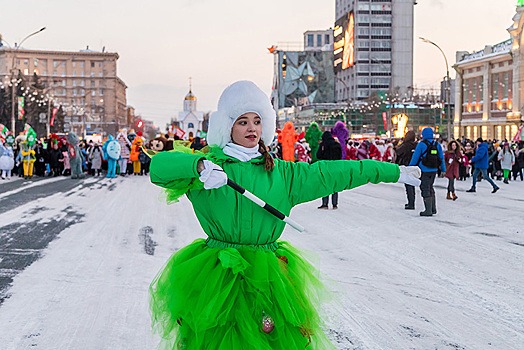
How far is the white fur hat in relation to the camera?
11.2ft

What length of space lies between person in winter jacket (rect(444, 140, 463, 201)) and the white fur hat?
549 inches

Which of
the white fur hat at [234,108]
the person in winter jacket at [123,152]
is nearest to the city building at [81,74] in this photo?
the person in winter jacket at [123,152]

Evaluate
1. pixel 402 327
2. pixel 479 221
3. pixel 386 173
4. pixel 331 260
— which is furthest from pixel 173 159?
pixel 479 221

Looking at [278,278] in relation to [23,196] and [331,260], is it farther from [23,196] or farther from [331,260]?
[23,196]

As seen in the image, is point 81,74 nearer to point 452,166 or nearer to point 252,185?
point 452,166

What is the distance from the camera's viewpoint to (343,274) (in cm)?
752

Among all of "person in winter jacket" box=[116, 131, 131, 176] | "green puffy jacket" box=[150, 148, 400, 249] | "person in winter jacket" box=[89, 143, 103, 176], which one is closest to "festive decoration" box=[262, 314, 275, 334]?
"green puffy jacket" box=[150, 148, 400, 249]

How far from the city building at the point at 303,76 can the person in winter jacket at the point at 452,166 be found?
492 feet

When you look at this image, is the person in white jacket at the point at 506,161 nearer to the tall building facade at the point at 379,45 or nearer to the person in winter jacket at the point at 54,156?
the person in winter jacket at the point at 54,156

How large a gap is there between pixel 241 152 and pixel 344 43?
15354 centimetres

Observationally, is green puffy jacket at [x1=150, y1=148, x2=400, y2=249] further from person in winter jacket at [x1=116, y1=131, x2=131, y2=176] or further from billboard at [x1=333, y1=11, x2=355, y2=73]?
billboard at [x1=333, y1=11, x2=355, y2=73]

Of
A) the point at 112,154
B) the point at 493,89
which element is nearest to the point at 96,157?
the point at 112,154

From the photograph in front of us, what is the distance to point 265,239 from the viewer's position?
330 centimetres

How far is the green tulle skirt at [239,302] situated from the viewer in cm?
312
